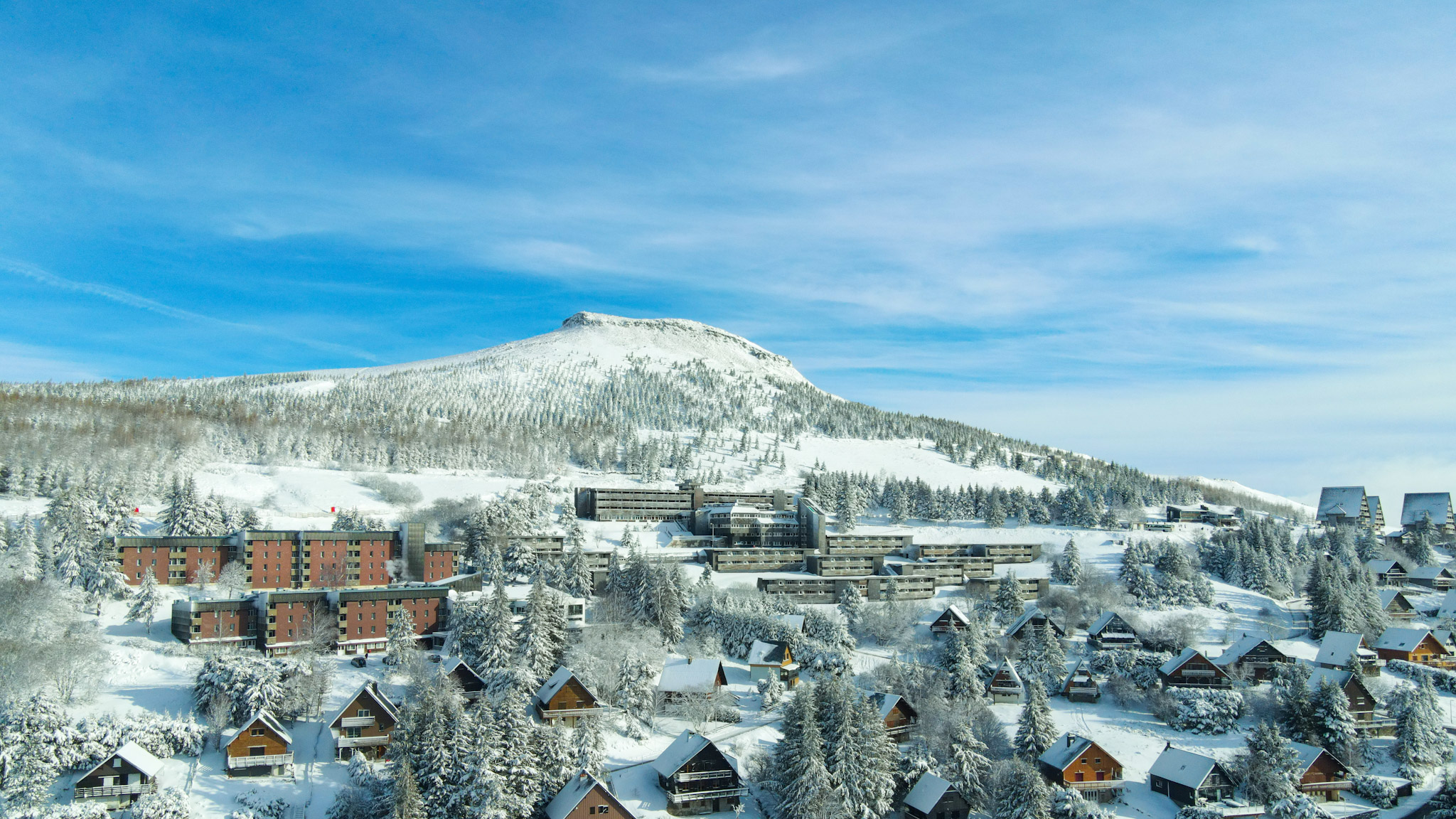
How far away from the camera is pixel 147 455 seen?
112 metres

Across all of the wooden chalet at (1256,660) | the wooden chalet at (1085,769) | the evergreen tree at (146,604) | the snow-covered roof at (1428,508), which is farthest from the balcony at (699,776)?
the snow-covered roof at (1428,508)

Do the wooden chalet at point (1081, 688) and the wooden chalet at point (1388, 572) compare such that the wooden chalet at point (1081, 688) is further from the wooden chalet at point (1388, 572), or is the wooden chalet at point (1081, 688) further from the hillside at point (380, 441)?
the hillside at point (380, 441)

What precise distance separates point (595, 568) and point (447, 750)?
46.4 meters

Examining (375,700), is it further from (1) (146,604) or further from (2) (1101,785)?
(2) (1101,785)

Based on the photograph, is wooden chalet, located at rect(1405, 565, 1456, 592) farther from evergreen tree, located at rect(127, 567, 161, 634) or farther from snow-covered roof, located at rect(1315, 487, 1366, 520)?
evergreen tree, located at rect(127, 567, 161, 634)

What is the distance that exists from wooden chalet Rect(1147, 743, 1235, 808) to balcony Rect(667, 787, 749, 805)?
2646 cm

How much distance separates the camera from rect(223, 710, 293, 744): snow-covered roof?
4753cm

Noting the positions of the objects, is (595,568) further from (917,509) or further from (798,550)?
(917,509)

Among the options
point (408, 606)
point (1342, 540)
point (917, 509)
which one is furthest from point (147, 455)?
point (1342, 540)

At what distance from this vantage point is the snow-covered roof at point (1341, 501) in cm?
14600

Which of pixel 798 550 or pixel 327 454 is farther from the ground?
pixel 327 454

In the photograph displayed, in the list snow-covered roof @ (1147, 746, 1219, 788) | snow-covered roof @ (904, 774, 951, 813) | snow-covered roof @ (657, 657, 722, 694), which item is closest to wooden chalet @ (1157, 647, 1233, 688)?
snow-covered roof @ (1147, 746, 1219, 788)

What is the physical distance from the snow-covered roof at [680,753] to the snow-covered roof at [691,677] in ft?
28.2

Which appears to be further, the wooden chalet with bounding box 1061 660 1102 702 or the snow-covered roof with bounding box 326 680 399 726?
the wooden chalet with bounding box 1061 660 1102 702
